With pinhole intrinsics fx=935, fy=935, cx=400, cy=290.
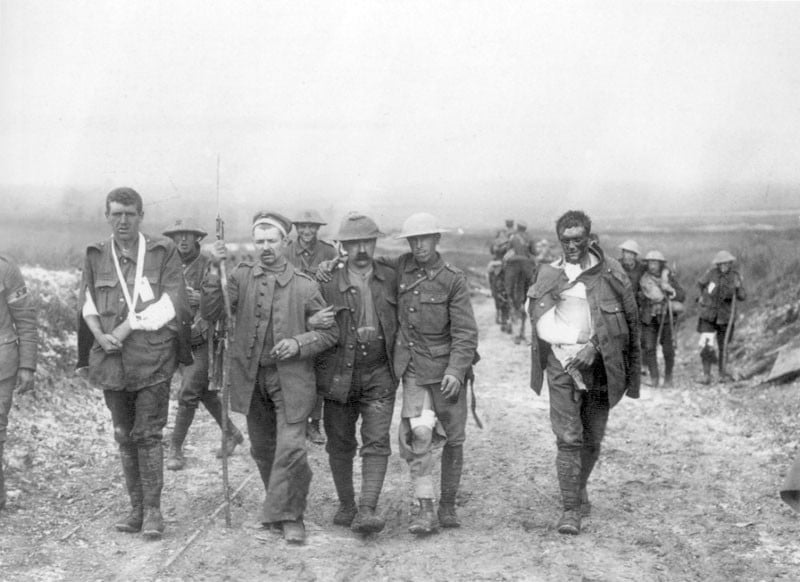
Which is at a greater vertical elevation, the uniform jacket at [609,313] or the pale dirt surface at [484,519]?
the uniform jacket at [609,313]

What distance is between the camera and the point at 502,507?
6.32m

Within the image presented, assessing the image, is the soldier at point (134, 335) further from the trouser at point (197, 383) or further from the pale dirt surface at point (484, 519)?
the trouser at point (197, 383)

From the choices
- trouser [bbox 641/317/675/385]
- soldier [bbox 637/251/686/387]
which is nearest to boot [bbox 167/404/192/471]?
soldier [bbox 637/251/686/387]

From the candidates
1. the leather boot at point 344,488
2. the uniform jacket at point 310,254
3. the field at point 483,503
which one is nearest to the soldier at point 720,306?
the field at point 483,503

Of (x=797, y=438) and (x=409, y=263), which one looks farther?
(x=797, y=438)

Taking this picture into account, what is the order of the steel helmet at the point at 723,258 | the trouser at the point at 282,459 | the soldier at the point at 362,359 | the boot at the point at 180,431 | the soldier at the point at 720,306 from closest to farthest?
the trouser at the point at 282,459, the soldier at the point at 362,359, the boot at the point at 180,431, the soldier at the point at 720,306, the steel helmet at the point at 723,258

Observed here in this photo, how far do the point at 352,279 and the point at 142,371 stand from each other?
1.35 m

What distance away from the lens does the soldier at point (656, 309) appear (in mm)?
11562

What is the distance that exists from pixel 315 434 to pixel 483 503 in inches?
83.4

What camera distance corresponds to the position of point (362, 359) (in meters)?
5.65

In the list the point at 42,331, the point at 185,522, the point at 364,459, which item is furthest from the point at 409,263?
the point at 42,331

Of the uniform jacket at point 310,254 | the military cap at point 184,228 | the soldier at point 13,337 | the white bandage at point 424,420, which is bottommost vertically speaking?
the white bandage at point 424,420

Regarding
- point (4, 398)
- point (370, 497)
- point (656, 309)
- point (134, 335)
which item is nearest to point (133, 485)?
point (134, 335)

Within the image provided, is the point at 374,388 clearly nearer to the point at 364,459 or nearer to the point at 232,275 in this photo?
the point at 364,459
